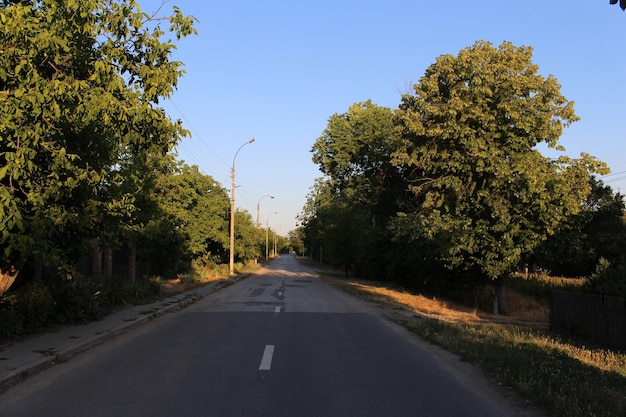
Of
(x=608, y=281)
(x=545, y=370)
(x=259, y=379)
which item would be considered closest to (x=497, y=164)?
(x=608, y=281)

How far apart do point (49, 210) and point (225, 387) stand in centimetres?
491

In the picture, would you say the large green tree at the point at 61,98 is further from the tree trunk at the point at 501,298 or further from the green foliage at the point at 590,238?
the tree trunk at the point at 501,298

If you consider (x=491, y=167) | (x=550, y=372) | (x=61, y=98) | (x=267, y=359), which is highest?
(x=491, y=167)

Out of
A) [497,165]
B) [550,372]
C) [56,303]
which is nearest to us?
[550,372]

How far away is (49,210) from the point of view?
8906 mm

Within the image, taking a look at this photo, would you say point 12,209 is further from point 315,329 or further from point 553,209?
point 553,209

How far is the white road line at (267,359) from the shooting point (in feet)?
25.9

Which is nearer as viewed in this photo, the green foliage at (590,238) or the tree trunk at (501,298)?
the green foliage at (590,238)

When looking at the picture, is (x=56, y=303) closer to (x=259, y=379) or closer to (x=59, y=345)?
(x=59, y=345)

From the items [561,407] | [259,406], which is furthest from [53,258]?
[561,407]

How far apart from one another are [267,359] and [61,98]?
5.44 meters

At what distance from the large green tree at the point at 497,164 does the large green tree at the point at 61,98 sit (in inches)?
591

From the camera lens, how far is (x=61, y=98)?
7.59 metres

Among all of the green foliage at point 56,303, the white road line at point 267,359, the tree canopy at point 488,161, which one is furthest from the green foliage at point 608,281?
the green foliage at point 56,303
